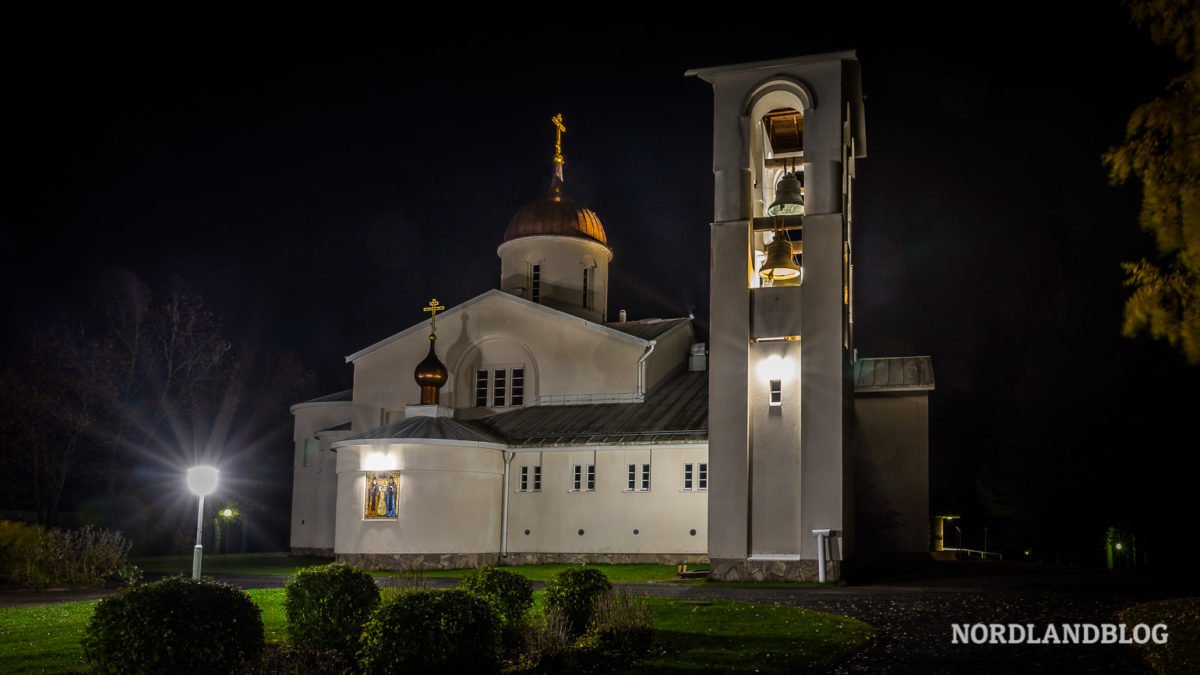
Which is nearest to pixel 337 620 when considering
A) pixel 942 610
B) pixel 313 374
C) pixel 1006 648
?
pixel 1006 648

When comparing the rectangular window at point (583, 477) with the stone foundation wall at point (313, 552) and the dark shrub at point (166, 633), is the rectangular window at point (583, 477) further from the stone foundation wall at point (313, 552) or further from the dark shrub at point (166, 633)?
the dark shrub at point (166, 633)

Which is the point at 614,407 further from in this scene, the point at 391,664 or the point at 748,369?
the point at 391,664

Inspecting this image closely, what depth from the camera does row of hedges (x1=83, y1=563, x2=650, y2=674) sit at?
8727 mm

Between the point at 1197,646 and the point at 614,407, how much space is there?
20837mm

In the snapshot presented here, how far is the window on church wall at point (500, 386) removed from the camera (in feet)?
109

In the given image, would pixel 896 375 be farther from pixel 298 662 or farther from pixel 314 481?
pixel 298 662

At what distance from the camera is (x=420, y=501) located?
28.2 meters

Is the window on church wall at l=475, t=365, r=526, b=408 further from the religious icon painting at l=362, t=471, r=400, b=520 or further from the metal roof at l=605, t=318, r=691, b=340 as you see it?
the religious icon painting at l=362, t=471, r=400, b=520

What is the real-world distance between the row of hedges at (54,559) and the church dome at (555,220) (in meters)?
18.1

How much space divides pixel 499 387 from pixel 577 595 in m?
21.6

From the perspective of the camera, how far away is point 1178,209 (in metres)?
8.91

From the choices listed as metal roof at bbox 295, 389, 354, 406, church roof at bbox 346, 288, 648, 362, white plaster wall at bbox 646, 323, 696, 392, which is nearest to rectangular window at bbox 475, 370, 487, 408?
church roof at bbox 346, 288, 648, 362

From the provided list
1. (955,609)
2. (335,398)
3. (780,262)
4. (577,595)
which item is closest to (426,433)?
(335,398)

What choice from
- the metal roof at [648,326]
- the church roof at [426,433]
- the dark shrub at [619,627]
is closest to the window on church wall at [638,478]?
the church roof at [426,433]
